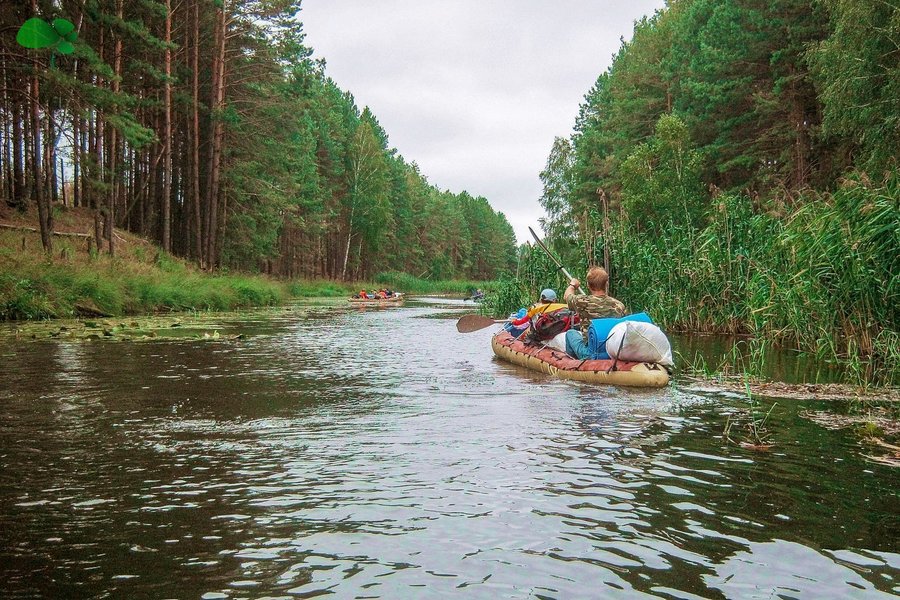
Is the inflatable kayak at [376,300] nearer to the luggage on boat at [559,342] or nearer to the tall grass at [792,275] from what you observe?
the tall grass at [792,275]

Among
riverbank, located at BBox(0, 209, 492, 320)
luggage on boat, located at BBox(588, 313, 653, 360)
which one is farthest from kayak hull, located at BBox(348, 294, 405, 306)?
luggage on boat, located at BBox(588, 313, 653, 360)

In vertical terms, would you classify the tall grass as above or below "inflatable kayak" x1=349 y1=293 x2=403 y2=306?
above

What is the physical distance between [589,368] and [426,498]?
17.7 ft

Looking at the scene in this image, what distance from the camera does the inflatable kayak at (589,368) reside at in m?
8.70

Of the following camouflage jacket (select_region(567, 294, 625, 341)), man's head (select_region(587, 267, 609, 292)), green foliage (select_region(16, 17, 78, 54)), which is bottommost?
camouflage jacket (select_region(567, 294, 625, 341))

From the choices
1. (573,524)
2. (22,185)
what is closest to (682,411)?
(573,524)

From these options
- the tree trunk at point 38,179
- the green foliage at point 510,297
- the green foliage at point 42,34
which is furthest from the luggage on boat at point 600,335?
the tree trunk at point 38,179

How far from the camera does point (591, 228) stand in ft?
53.5

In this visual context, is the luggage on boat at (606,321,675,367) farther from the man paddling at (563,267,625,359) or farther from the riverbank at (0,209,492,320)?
the riverbank at (0,209,492,320)

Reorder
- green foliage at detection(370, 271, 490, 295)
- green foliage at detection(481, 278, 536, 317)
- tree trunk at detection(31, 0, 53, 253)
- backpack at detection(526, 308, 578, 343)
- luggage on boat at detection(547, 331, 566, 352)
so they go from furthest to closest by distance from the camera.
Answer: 1. green foliage at detection(370, 271, 490, 295)
2. green foliage at detection(481, 278, 536, 317)
3. tree trunk at detection(31, 0, 53, 253)
4. backpack at detection(526, 308, 578, 343)
5. luggage on boat at detection(547, 331, 566, 352)

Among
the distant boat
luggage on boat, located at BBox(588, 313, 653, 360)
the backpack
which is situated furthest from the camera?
the distant boat

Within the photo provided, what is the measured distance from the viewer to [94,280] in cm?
1802

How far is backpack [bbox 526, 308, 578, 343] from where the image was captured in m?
11.4

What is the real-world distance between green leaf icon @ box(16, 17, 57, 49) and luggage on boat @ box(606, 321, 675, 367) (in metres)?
6.52
